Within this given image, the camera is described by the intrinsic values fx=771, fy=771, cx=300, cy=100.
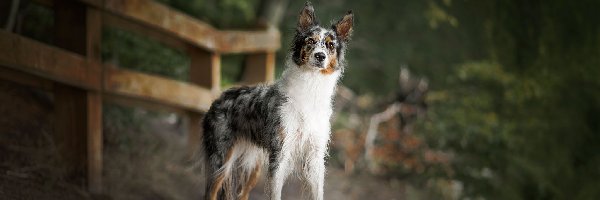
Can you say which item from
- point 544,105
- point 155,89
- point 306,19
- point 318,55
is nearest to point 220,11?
point 155,89

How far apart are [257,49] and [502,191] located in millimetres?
2928

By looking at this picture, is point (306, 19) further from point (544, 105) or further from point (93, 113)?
point (544, 105)

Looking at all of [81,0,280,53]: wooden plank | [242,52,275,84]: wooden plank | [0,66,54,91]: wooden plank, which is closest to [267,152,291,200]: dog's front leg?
[0,66,54,91]: wooden plank

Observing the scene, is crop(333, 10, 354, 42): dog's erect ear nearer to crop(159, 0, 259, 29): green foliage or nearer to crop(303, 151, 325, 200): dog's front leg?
crop(303, 151, 325, 200): dog's front leg

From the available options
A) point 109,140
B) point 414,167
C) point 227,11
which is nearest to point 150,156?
point 109,140

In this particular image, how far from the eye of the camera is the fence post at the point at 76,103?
5875mm

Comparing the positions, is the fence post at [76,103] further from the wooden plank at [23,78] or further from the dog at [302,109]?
the dog at [302,109]

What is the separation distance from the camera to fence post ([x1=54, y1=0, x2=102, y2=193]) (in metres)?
5.88

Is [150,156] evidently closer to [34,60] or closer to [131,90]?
[131,90]

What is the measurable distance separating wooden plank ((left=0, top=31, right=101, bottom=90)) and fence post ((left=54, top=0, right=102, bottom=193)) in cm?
12

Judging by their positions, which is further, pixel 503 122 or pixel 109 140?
pixel 503 122

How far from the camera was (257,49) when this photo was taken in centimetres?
815

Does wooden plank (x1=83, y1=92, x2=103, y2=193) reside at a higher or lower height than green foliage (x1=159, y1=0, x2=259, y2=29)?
lower

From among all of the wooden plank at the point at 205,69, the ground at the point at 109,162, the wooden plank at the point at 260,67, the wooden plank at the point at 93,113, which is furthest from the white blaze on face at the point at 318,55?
the wooden plank at the point at 260,67
